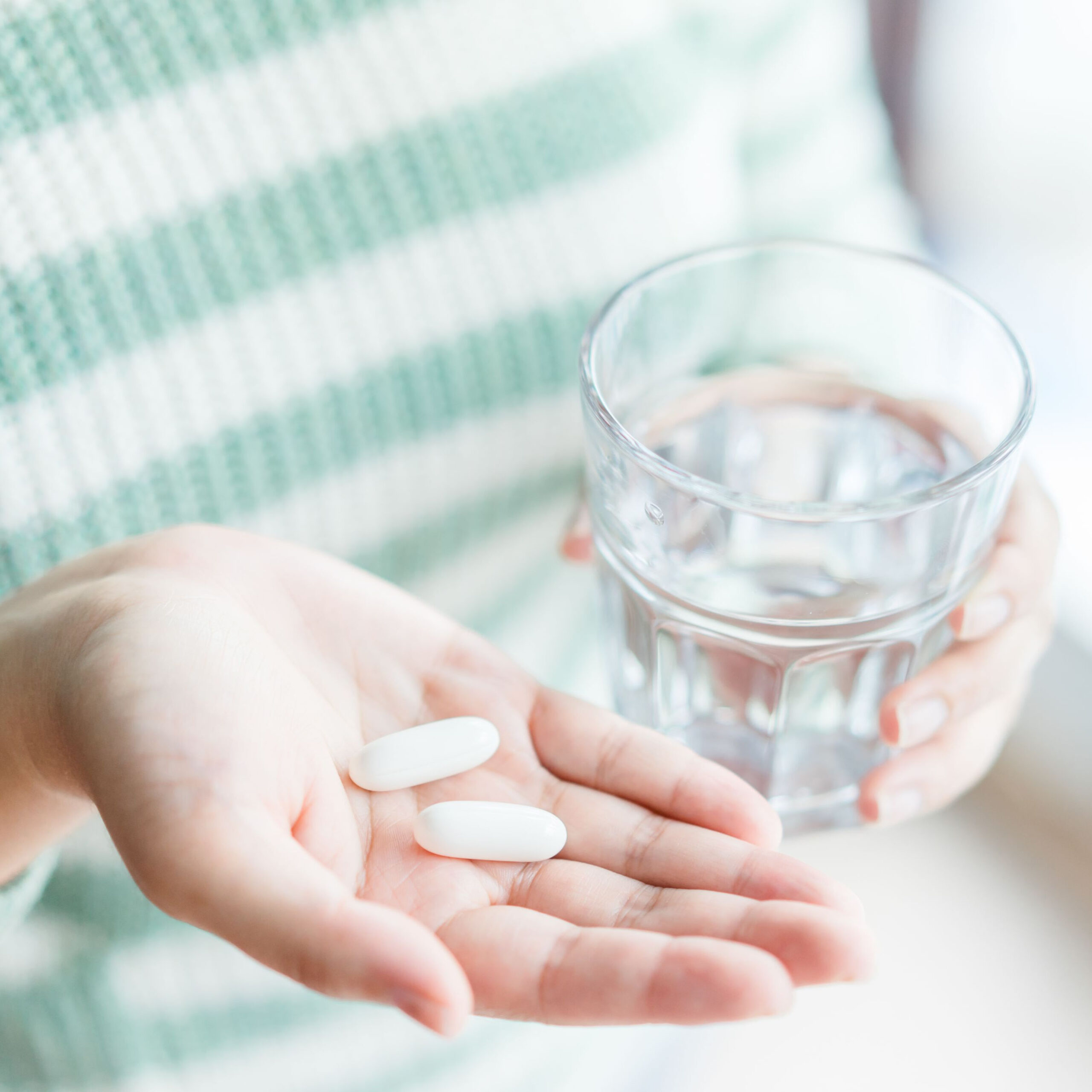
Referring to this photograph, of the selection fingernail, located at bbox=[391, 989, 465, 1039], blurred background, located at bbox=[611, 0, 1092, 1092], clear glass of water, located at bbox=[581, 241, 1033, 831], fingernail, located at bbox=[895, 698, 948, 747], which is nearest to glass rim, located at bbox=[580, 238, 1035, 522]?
clear glass of water, located at bbox=[581, 241, 1033, 831]

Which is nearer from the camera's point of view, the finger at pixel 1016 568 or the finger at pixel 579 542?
the finger at pixel 1016 568

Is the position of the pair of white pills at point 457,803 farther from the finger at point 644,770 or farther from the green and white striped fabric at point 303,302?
the green and white striped fabric at point 303,302

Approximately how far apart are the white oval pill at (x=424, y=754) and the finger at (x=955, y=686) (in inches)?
7.4

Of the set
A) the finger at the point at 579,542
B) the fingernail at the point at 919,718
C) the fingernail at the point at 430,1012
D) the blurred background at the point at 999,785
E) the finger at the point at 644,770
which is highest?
the fingernail at the point at 430,1012

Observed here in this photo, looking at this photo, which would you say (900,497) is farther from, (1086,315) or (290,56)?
(1086,315)

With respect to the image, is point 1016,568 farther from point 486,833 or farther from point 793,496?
point 486,833

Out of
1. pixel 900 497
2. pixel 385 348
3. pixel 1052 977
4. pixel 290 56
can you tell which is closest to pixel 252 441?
pixel 385 348

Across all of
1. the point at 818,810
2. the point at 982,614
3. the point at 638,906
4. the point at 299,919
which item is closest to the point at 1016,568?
the point at 982,614

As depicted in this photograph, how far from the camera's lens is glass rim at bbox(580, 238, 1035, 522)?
405 mm

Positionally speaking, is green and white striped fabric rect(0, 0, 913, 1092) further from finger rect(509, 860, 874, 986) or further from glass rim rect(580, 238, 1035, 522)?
finger rect(509, 860, 874, 986)

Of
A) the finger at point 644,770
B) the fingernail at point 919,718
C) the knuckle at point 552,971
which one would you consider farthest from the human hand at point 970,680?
the knuckle at point 552,971

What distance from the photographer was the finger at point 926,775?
52 cm

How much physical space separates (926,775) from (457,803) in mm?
247

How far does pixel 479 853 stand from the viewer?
1.31 ft
